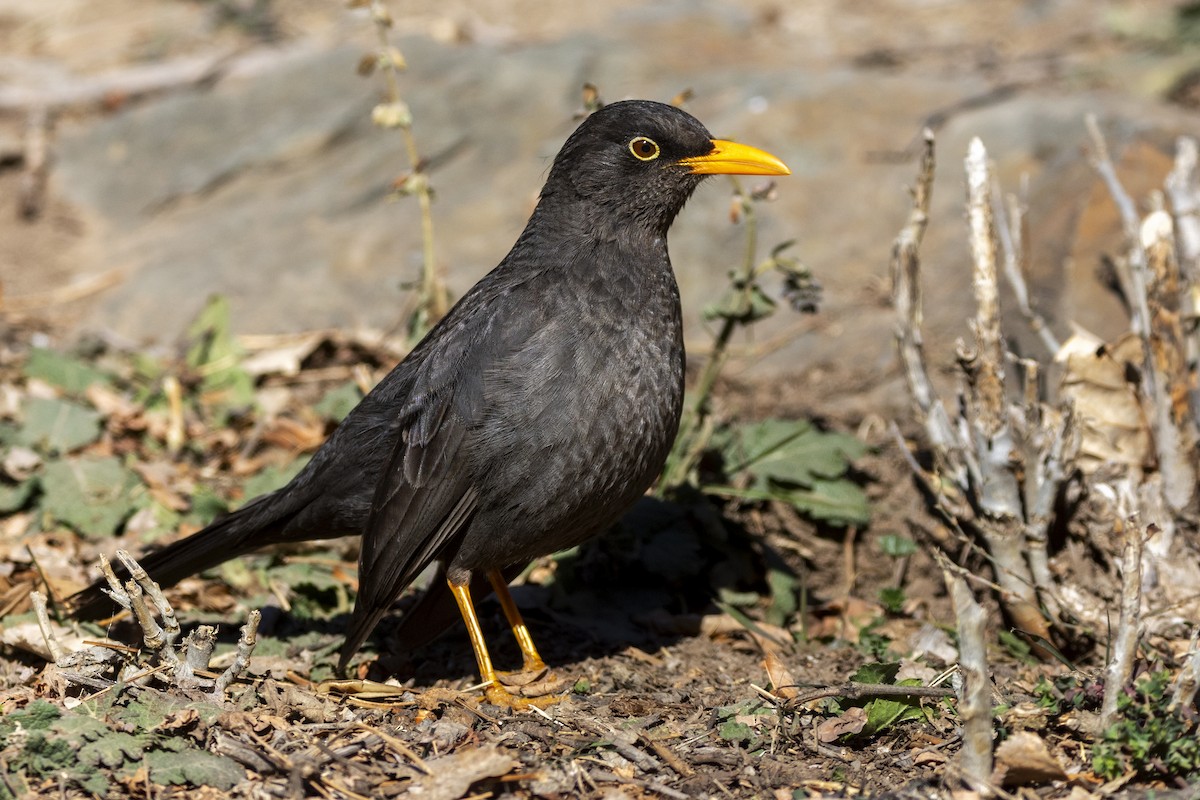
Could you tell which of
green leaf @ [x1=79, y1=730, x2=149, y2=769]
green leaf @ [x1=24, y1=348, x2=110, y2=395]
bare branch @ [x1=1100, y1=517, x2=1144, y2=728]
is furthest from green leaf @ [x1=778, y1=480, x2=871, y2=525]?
green leaf @ [x1=24, y1=348, x2=110, y2=395]

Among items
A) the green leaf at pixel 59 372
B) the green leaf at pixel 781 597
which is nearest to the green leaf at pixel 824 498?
the green leaf at pixel 781 597

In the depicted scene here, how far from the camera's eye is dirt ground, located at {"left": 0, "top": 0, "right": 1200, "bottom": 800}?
368 cm

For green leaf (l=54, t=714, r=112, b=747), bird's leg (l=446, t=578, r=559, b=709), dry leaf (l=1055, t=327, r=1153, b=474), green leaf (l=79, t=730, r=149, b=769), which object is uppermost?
dry leaf (l=1055, t=327, r=1153, b=474)

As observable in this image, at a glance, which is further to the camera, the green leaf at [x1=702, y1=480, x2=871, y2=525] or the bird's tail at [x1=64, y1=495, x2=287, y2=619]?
the green leaf at [x1=702, y1=480, x2=871, y2=525]

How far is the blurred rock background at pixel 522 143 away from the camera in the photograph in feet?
23.4

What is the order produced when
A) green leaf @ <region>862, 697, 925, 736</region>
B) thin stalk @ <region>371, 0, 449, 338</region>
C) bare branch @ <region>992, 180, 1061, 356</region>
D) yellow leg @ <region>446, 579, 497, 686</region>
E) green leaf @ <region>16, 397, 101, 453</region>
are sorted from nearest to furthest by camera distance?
green leaf @ <region>862, 697, 925, 736</region>
yellow leg @ <region>446, 579, 497, 686</region>
bare branch @ <region>992, 180, 1061, 356</region>
thin stalk @ <region>371, 0, 449, 338</region>
green leaf @ <region>16, 397, 101, 453</region>

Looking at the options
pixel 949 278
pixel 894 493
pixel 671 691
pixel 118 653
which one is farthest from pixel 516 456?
pixel 949 278

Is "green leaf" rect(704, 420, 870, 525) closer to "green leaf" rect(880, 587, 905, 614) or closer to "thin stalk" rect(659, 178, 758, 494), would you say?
"thin stalk" rect(659, 178, 758, 494)

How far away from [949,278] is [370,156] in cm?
437

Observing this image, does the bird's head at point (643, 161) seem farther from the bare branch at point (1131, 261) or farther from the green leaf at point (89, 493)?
the green leaf at point (89, 493)

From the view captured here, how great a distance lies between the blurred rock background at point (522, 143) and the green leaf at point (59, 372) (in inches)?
34.6

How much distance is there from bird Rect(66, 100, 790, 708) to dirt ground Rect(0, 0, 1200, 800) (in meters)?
0.36

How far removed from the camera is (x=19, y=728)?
3.68m

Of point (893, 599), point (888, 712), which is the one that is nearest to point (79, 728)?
point (888, 712)
